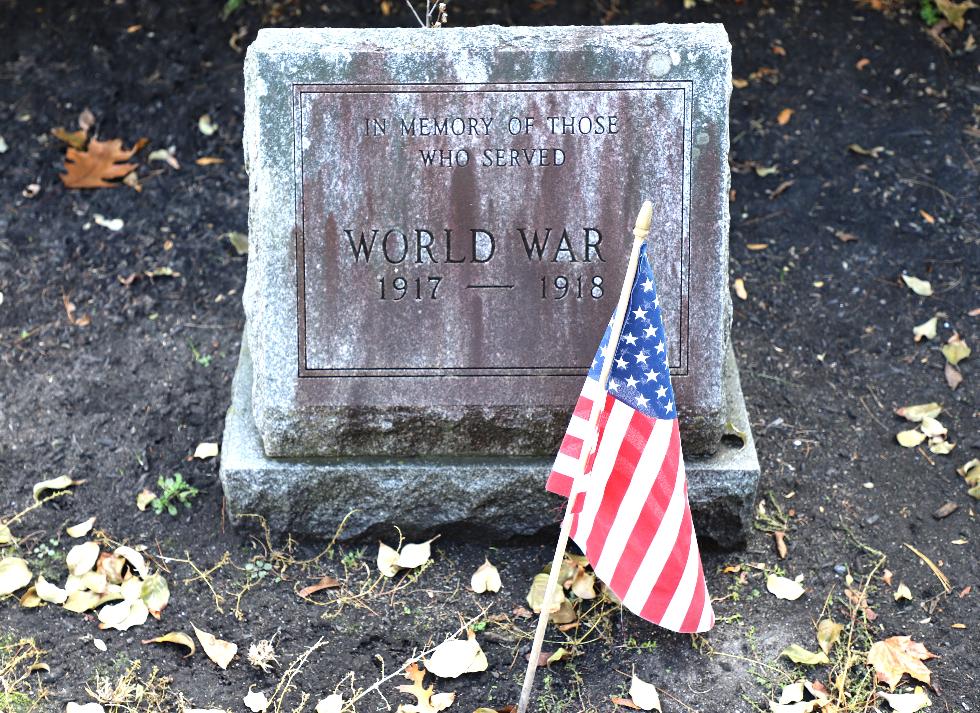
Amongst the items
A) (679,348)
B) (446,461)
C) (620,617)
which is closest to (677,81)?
(679,348)

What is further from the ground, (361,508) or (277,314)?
(277,314)

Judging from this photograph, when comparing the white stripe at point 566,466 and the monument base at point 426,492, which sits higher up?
the white stripe at point 566,466

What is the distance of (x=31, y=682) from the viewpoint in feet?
10.7

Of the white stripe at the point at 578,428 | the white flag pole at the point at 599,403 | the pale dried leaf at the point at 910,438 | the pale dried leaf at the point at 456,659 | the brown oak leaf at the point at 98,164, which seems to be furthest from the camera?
the brown oak leaf at the point at 98,164

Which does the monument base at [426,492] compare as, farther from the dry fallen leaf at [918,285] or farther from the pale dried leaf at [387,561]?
the dry fallen leaf at [918,285]

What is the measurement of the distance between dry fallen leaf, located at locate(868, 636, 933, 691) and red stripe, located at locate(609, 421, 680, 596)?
74cm

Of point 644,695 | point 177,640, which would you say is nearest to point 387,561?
point 177,640

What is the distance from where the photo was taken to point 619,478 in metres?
3.11

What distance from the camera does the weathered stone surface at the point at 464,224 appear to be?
338 cm

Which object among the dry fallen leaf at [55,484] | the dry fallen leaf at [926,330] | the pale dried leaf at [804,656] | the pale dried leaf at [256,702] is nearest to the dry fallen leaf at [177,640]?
the pale dried leaf at [256,702]

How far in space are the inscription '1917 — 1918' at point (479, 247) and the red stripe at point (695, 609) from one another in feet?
2.69

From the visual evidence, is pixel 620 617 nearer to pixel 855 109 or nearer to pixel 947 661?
pixel 947 661

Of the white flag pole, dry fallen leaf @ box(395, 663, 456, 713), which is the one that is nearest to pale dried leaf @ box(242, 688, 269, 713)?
dry fallen leaf @ box(395, 663, 456, 713)

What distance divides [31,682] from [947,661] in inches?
95.4
